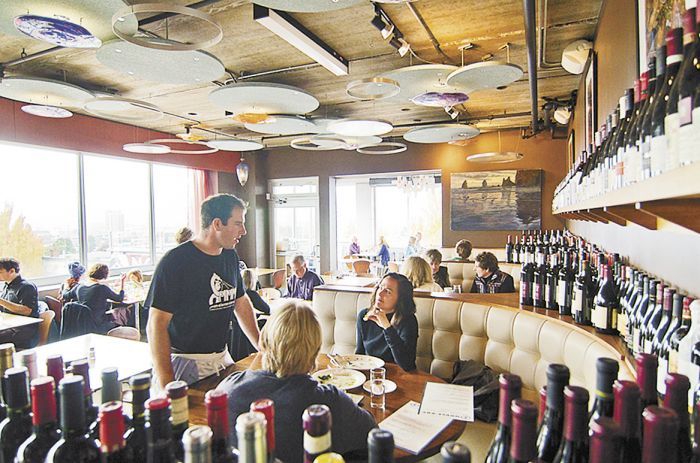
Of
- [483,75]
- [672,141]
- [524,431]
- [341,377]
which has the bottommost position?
[341,377]

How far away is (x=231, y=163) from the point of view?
30.4 ft

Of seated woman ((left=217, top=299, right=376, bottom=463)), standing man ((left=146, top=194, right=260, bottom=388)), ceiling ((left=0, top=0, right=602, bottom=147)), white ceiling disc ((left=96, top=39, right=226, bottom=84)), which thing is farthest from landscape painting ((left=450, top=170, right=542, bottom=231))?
seated woman ((left=217, top=299, right=376, bottom=463))

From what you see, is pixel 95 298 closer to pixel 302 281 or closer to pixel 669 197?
pixel 302 281

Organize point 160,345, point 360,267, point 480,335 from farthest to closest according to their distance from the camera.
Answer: point 360,267 < point 480,335 < point 160,345

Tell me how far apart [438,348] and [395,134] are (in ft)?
19.8

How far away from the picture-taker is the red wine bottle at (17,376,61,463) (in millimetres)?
757

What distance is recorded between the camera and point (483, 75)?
335cm

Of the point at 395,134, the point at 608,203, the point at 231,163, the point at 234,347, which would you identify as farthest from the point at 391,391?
the point at 231,163

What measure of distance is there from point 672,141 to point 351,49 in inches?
149

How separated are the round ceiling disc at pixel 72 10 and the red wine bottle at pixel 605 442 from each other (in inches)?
110

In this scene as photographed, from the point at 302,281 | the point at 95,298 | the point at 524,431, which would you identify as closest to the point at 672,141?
the point at 524,431

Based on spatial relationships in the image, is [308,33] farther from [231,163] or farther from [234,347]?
[231,163]

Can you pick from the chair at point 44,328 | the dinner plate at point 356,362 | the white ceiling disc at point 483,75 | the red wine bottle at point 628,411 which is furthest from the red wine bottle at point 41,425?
the chair at point 44,328

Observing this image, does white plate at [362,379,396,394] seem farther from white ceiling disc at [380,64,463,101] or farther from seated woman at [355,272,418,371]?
white ceiling disc at [380,64,463,101]
